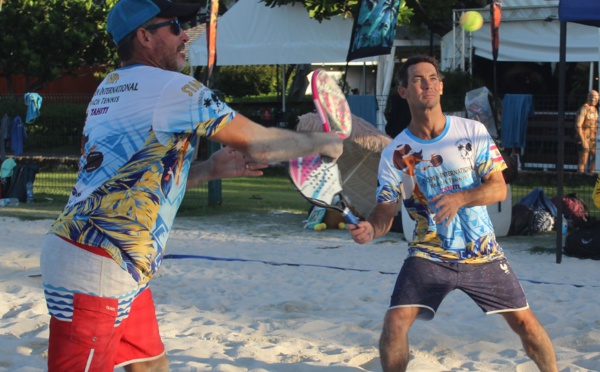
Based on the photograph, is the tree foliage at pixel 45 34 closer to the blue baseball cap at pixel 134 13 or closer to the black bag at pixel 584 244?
the black bag at pixel 584 244

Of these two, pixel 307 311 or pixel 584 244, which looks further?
pixel 584 244

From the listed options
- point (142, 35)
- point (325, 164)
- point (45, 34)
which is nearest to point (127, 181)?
point (142, 35)

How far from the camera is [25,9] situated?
2708 cm

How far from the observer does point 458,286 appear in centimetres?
409

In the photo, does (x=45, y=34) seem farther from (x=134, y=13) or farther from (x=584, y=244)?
(x=134, y=13)

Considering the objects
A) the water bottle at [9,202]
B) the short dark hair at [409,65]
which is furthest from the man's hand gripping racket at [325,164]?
the water bottle at [9,202]

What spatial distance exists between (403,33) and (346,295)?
13585 millimetres

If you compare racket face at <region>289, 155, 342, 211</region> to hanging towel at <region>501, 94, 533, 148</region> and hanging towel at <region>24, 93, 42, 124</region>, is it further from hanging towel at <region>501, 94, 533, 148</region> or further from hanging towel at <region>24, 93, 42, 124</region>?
hanging towel at <region>24, 93, 42, 124</region>

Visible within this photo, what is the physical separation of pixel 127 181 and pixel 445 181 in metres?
1.90

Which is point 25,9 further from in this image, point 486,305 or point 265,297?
point 486,305

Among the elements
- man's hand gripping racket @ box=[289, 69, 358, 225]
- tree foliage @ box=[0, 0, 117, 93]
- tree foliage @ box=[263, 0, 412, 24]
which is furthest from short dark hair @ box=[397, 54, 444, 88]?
tree foliage @ box=[0, 0, 117, 93]

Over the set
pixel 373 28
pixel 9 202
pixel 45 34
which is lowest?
Result: pixel 9 202

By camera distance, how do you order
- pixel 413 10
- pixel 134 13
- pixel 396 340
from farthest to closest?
pixel 413 10 → pixel 396 340 → pixel 134 13

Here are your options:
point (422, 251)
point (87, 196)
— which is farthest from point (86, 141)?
point (422, 251)
